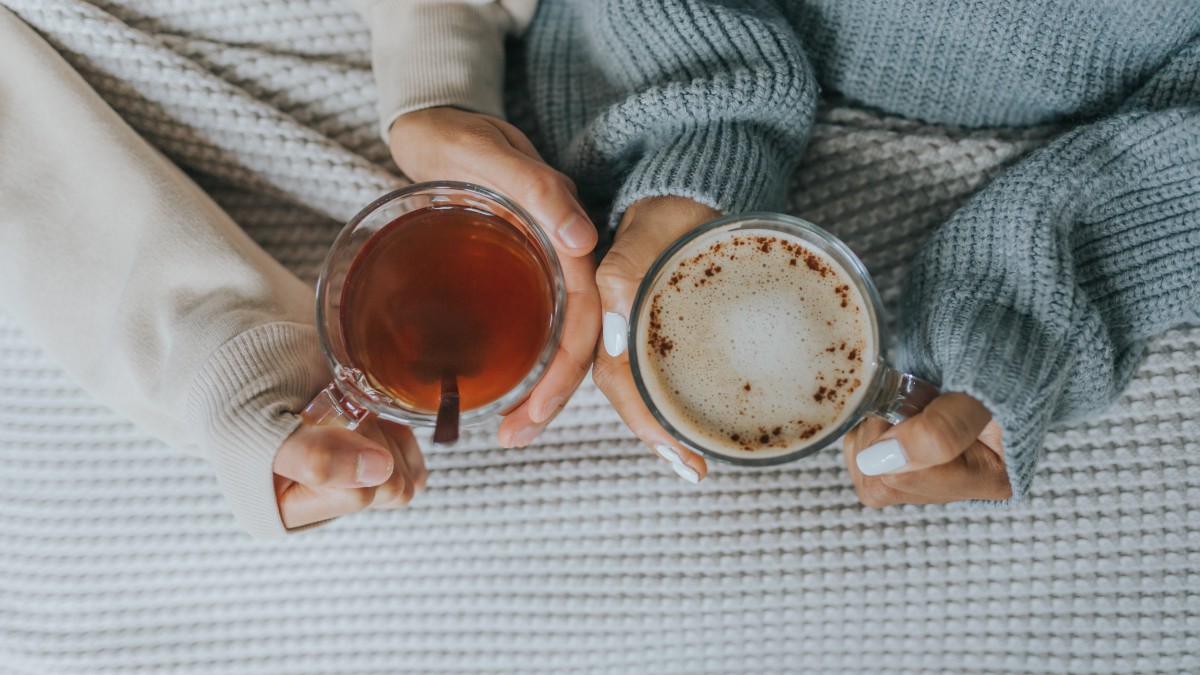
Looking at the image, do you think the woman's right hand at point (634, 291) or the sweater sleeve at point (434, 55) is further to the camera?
the sweater sleeve at point (434, 55)

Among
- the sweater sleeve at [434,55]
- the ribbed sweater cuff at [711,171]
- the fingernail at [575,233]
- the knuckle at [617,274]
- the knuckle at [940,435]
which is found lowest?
the knuckle at [940,435]

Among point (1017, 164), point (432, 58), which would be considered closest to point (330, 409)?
point (432, 58)

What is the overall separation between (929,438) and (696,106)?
37 cm

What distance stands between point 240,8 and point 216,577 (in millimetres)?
619

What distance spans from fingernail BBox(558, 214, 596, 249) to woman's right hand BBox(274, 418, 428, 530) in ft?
0.77

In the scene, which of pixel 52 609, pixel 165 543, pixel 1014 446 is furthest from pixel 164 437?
pixel 1014 446

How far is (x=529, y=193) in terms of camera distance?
730 millimetres

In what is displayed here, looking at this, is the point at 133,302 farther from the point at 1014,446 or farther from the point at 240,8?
the point at 1014,446

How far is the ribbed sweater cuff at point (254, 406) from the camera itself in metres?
0.69

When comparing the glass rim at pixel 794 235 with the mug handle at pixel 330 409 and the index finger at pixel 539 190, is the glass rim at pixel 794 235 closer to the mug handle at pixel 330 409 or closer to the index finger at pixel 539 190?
the index finger at pixel 539 190

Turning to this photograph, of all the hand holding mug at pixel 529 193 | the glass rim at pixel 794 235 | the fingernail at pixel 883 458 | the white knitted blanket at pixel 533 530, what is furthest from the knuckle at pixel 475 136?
the fingernail at pixel 883 458

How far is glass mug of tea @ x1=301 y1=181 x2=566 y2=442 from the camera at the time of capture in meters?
0.71

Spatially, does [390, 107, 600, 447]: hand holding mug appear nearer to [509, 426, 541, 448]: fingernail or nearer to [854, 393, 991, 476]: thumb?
[509, 426, 541, 448]: fingernail

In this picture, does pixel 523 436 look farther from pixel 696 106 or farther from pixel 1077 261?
pixel 1077 261
